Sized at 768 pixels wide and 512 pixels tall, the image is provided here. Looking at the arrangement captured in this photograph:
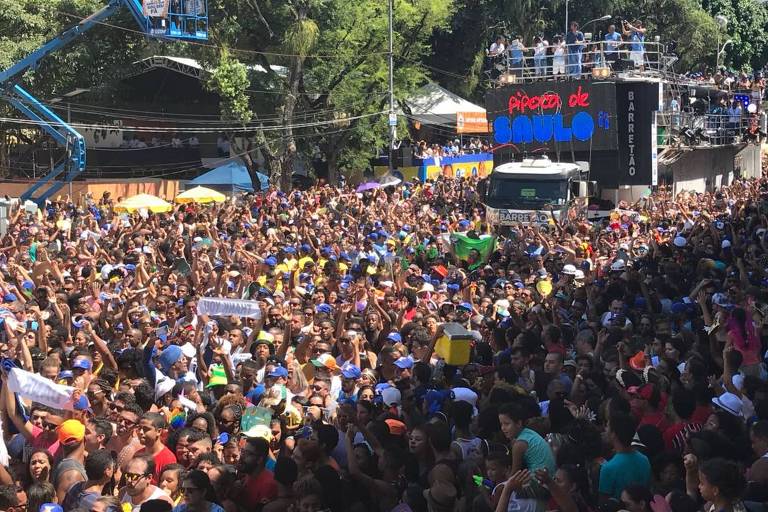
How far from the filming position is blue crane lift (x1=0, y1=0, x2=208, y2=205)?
29.4m

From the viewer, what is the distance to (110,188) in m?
33.9

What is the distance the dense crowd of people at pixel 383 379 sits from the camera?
236 inches

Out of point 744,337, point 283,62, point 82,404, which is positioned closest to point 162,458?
point 82,404

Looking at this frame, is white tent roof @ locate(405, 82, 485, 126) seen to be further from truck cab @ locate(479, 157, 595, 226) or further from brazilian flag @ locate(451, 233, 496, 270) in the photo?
brazilian flag @ locate(451, 233, 496, 270)

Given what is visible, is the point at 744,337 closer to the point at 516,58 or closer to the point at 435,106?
the point at 516,58

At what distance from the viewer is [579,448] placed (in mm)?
6285

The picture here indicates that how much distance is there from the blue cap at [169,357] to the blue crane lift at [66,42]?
20.9 m

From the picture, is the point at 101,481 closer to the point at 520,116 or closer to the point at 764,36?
the point at 520,116

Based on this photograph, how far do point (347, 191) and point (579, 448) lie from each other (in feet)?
76.4

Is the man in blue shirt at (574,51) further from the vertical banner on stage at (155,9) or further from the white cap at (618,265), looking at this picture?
the white cap at (618,265)

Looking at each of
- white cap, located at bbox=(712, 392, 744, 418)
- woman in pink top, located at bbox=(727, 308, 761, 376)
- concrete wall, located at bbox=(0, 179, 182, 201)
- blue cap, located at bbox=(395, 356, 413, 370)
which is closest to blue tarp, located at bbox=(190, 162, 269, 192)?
concrete wall, located at bbox=(0, 179, 182, 201)

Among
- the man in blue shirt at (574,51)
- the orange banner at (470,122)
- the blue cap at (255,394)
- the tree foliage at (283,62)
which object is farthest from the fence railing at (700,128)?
the blue cap at (255,394)

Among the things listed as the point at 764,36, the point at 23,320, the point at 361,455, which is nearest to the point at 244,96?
the point at 23,320

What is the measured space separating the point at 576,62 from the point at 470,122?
12.3 metres
